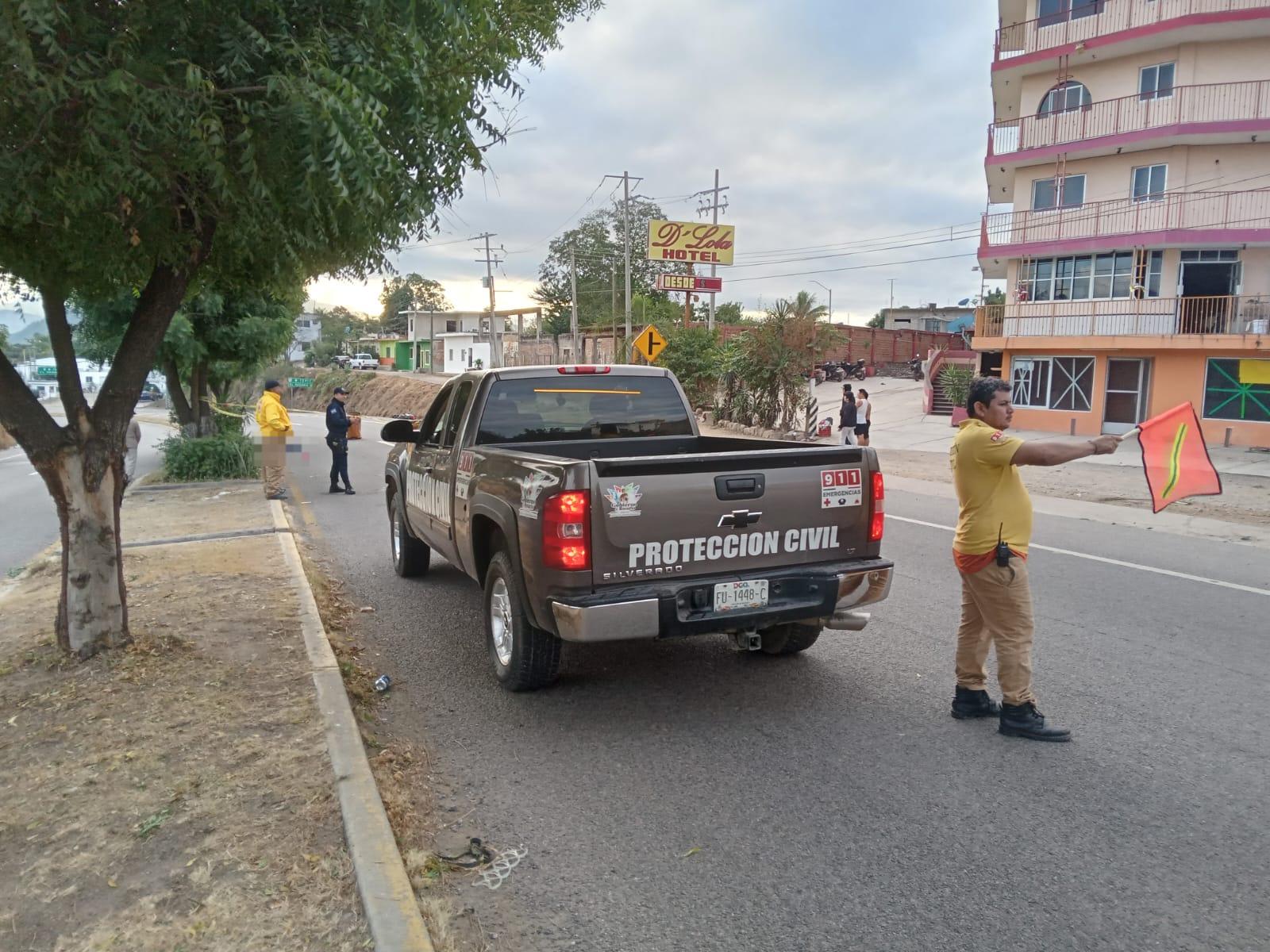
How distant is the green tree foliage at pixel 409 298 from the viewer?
112 meters

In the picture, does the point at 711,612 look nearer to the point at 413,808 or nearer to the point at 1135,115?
the point at 413,808

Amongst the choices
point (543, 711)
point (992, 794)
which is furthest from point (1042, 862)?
point (543, 711)

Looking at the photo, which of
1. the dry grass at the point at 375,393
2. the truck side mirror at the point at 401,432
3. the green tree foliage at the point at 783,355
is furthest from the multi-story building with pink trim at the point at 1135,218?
the dry grass at the point at 375,393

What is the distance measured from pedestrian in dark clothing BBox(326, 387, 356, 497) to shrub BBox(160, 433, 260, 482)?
1922 millimetres

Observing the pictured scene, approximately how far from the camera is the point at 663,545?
15.3ft

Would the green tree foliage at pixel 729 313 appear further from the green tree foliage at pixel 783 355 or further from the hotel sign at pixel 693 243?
the green tree foliage at pixel 783 355

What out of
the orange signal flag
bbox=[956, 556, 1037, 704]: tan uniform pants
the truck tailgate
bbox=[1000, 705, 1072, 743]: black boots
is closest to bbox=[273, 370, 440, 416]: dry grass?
the truck tailgate

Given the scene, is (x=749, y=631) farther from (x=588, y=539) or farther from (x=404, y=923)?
(x=404, y=923)

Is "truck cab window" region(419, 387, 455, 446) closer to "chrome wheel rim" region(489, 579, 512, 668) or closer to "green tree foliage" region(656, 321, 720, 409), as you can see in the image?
"chrome wheel rim" region(489, 579, 512, 668)

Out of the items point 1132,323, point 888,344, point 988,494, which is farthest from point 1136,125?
point 988,494

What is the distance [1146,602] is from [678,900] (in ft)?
19.2

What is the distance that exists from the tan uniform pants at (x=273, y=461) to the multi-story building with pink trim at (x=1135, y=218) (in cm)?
2212

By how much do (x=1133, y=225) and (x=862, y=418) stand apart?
1104 cm

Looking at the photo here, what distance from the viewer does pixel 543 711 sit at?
514 centimetres
